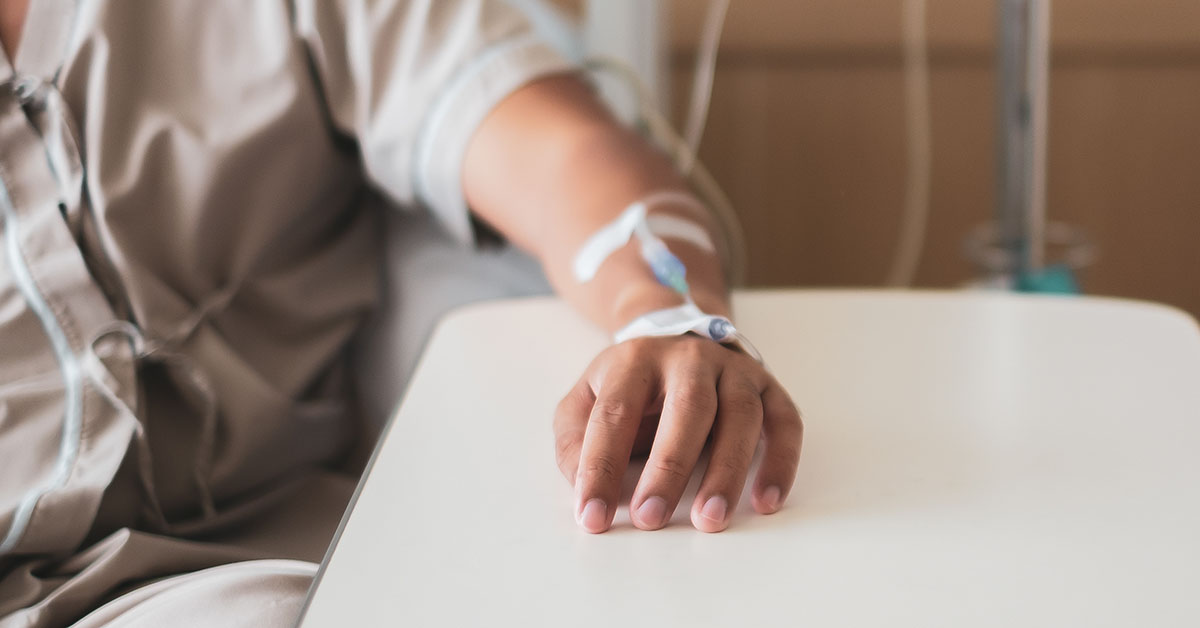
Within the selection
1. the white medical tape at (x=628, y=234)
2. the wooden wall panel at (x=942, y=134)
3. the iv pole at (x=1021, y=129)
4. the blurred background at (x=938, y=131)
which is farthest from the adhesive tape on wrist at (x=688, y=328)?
the wooden wall panel at (x=942, y=134)

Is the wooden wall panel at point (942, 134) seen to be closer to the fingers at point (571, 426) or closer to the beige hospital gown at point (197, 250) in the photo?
the beige hospital gown at point (197, 250)

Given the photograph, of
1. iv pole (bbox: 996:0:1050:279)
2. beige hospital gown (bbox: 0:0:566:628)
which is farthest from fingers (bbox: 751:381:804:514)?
iv pole (bbox: 996:0:1050:279)

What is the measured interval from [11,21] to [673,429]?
619 millimetres

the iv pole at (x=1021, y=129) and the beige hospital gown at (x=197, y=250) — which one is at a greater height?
the beige hospital gown at (x=197, y=250)

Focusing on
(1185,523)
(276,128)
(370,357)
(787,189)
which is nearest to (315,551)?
(370,357)

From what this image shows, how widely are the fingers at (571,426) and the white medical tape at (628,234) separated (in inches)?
6.1

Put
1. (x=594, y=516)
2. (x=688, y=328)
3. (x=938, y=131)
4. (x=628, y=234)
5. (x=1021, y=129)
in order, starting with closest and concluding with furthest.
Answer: (x=594, y=516), (x=688, y=328), (x=628, y=234), (x=1021, y=129), (x=938, y=131)

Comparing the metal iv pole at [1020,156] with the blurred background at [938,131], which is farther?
the blurred background at [938,131]

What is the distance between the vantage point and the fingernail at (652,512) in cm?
51

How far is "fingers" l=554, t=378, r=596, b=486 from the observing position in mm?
552

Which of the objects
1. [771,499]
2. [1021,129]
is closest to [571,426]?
[771,499]

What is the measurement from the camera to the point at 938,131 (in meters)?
1.68

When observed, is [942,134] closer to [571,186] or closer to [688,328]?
[571,186]

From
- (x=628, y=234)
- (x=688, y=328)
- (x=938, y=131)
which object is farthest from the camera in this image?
(x=938, y=131)
